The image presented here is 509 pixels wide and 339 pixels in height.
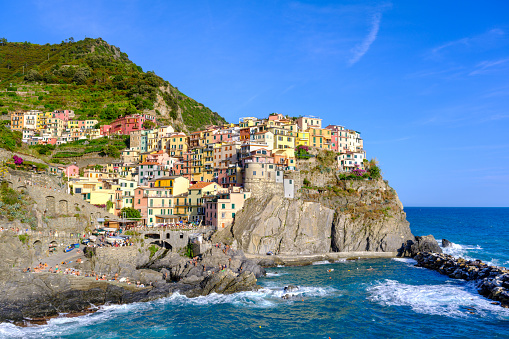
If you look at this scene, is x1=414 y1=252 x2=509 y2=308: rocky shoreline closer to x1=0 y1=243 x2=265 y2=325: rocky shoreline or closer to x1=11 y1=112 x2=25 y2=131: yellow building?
x1=0 y1=243 x2=265 y2=325: rocky shoreline

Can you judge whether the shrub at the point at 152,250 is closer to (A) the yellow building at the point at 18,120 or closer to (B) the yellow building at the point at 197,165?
(B) the yellow building at the point at 197,165

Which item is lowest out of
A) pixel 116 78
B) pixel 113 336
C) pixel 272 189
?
pixel 113 336

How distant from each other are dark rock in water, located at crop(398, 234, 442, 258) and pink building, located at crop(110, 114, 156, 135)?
70.5 metres

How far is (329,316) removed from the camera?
35.9 m

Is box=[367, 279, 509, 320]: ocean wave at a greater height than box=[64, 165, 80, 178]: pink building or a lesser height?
lesser

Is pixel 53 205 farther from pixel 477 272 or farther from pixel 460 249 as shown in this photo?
pixel 460 249

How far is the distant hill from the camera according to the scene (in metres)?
119

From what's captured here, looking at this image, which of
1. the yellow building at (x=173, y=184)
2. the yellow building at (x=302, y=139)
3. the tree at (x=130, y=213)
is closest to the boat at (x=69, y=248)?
the tree at (x=130, y=213)

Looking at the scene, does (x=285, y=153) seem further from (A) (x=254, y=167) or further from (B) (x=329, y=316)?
(B) (x=329, y=316)

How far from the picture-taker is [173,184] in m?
70.3

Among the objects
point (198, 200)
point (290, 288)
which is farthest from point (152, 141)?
point (290, 288)

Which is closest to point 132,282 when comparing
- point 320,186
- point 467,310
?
point 467,310

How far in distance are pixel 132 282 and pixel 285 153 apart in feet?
141

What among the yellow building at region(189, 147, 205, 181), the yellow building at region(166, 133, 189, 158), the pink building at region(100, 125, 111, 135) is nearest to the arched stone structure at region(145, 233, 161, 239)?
the yellow building at region(189, 147, 205, 181)
